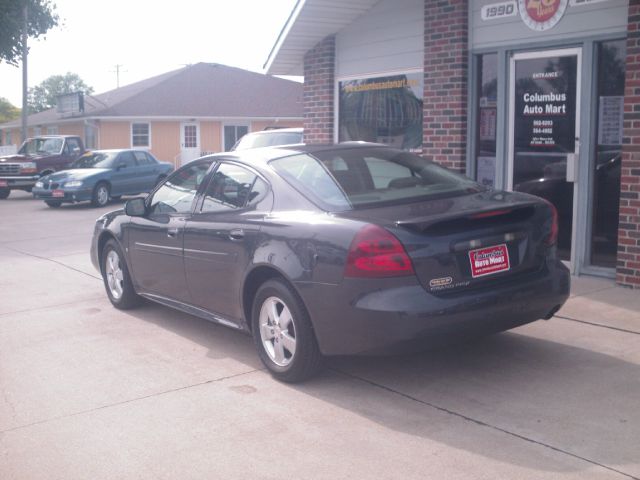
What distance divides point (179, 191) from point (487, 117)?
4.29 meters

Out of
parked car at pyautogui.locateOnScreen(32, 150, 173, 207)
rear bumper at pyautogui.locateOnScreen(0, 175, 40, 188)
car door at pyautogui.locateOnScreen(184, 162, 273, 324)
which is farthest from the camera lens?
rear bumper at pyautogui.locateOnScreen(0, 175, 40, 188)

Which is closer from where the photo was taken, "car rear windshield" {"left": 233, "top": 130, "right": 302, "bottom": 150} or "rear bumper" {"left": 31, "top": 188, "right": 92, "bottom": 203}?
"car rear windshield" {"left": 233, "top": 130, "right": 302, "bottom": 150}

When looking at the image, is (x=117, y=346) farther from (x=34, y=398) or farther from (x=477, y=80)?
(x=477, y=80)

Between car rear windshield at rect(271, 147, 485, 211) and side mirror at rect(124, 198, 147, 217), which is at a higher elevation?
car rear windshield at rect(271, 147, 485, 211)

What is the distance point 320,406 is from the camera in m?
5.09

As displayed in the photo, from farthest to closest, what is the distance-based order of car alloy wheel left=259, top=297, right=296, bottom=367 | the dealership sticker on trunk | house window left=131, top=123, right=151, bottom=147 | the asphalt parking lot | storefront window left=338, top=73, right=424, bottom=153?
house window left=131, top=123, right=151, bottom=147
storefront window left=338, top=73, right=424, bottom=153
car alloy wheel left=259, top=297, right=296, bottom=367
the dealership sticker on trunk
the asphalt parking lot

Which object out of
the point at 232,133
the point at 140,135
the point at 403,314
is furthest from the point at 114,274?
the point at 232,133

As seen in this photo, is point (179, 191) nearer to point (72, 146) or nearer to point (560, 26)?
point (560, 26)

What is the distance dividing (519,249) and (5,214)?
17.3 m

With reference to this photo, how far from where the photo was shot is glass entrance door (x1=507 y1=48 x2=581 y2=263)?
8602 mm

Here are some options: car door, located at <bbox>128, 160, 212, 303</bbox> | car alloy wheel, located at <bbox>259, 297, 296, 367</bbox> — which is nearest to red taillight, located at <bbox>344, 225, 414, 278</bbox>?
car alloy wheel, located at <bbox>259, 297, 296, 367</bbox>

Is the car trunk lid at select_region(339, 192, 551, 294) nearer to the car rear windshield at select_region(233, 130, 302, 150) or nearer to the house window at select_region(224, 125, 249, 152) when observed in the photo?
the car rear windshield at select_region(233, 130, 302, 150)

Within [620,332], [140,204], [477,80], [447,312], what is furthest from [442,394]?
[477,80]

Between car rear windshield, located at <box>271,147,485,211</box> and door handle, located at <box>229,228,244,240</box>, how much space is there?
51cm
